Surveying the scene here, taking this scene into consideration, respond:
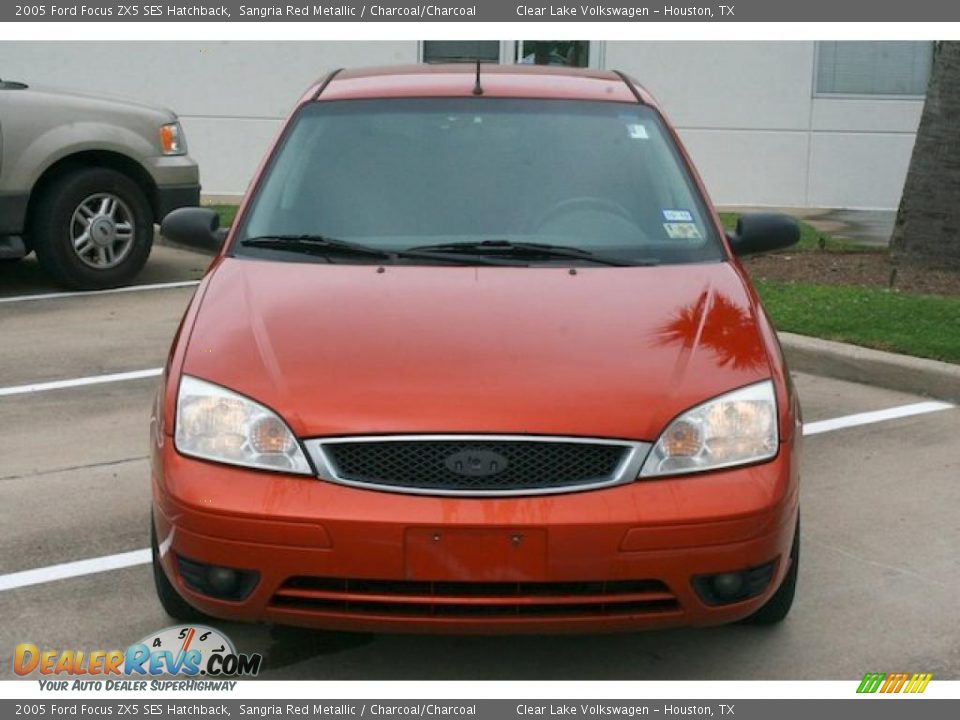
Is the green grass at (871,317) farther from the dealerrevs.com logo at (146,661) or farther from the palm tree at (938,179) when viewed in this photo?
the dealerrevs.com logo at (146,661)

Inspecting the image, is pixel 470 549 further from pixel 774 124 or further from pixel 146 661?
pixel 774 124

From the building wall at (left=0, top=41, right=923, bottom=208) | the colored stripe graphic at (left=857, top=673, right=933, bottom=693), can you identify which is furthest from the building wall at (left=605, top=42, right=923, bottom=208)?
the colored stripe graphic at (left=857, top=673, right=933, bottom=693)

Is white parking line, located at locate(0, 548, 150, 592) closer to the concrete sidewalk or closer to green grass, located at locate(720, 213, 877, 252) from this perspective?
green grass, located at locate(720, 213, 877, 252)

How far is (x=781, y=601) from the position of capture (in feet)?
14.3

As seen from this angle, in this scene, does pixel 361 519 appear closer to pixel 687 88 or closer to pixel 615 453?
pixel 615 453

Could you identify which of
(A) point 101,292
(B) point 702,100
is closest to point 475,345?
(A) point 101,292

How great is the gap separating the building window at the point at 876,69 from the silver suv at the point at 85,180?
7.67m

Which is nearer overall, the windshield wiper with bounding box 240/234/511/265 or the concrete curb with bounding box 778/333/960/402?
the windshield wiper with bounding box 240/234/511/265

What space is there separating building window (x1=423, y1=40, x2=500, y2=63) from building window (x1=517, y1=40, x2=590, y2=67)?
0.29m

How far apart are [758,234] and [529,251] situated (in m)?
1.01

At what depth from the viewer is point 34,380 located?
→ 7.66 meters

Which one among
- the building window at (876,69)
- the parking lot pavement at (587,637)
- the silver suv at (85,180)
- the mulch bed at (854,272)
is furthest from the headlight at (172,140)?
the building window at (876,69)

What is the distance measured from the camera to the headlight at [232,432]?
374 cm

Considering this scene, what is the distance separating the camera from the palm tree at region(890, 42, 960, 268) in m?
10.3
